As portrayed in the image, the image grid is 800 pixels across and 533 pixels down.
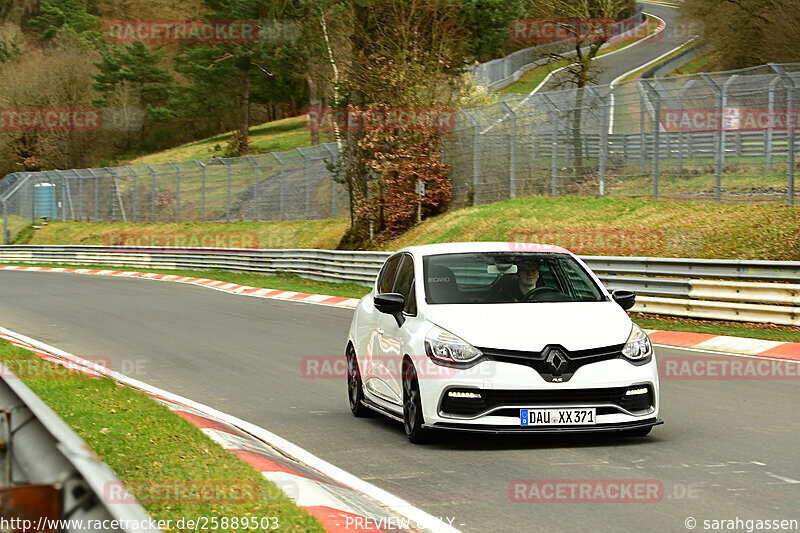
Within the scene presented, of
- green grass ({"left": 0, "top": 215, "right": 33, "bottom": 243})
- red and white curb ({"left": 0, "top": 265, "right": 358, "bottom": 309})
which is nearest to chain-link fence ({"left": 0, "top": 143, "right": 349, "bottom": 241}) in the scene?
green grass ({"left": 0, "top": 215, "right": 33, "bottom": 243})

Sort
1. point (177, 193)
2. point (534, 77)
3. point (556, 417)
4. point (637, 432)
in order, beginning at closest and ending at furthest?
point (556, 417) < point (637, 432) < point (177, 193) < point (534, 77)

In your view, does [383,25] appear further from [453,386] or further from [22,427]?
[22,427]

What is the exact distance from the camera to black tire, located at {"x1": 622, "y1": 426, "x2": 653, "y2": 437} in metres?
8.28

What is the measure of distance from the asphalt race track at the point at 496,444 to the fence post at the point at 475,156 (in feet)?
47.6

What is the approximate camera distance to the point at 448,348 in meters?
8.22

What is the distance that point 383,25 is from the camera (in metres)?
34.6

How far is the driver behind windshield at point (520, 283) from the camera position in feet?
30.0

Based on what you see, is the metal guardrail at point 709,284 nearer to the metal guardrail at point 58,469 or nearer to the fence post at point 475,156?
the fence post at point 475,156

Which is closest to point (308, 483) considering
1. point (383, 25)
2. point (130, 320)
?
point (130, 320)

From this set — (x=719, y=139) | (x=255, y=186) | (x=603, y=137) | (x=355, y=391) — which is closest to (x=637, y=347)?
(x=355, y=391)

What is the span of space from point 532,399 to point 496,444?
0.69 m

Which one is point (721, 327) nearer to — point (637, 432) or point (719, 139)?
point (719, 139)

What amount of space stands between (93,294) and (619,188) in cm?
1351

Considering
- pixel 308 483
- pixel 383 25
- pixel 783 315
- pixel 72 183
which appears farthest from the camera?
pixel 72 183
